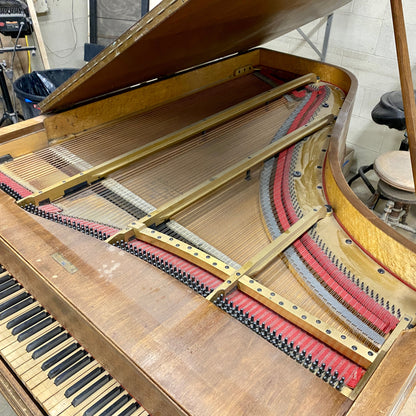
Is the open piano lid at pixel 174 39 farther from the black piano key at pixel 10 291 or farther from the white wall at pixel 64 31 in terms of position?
the white wall at pixel 64 31

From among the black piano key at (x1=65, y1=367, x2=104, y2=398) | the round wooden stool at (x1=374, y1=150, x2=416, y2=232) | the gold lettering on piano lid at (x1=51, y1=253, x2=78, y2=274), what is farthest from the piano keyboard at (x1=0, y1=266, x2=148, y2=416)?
the round wooden stool at (x1=374, y1=150, x2=416, y2=232)

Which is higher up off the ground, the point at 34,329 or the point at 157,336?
the point at 157,336

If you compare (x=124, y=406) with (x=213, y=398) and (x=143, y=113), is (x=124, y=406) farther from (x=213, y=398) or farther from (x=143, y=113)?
(x=143, y=113)

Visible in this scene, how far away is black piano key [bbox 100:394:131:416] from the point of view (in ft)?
4.81

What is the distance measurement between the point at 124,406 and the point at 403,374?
1.01 metres

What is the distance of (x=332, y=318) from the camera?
5.23 ft

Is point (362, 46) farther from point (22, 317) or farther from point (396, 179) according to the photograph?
point (22, 317)

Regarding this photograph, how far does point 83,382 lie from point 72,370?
7 centimetres

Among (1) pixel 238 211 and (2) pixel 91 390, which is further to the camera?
(1) pixel 238 211

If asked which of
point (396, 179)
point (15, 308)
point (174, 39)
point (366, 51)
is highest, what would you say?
point (174, 39)

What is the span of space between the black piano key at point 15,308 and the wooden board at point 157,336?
0.13 metres

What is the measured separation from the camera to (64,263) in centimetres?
157

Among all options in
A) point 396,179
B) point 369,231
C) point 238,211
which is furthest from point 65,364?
point 396,179

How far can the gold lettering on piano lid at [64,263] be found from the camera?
1542mm
